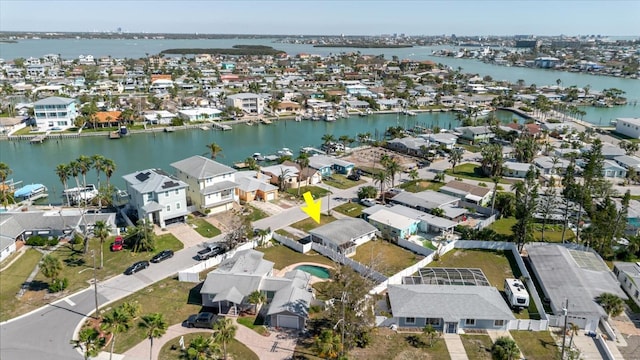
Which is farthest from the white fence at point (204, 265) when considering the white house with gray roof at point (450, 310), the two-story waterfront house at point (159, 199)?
the white house with gray roof at point (450, 310)

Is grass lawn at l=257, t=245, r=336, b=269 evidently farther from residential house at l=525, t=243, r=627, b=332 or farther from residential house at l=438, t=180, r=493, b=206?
residential house at l=438, t=180, r=493, b=206

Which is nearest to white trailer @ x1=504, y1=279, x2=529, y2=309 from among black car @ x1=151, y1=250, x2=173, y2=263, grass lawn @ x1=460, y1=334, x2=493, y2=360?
grass lawn @ x1=460, y1=334, x2=493, y2=360

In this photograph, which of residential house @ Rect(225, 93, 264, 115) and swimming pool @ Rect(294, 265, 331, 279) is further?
residential house @ Rect(225, 93, 264, 115)

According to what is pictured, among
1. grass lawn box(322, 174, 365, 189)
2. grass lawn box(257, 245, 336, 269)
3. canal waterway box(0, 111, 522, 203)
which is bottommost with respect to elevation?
canal waterway box(0, 111, 522, 203)

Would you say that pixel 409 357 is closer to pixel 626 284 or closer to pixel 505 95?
pixel 626 284

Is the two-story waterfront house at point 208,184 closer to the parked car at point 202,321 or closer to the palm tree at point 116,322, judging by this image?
the parked car at point 202,321

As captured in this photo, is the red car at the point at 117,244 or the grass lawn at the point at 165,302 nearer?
the grass lawn at the point at 165,302

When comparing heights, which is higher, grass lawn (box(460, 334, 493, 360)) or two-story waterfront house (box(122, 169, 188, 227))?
two-story waterfront house (box(122, 169, 188, 227))
